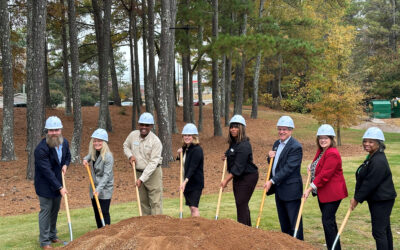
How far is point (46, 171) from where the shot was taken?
639 cm

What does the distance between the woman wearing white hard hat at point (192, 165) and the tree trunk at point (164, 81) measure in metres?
8.43

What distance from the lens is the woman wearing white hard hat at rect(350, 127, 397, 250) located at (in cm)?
545

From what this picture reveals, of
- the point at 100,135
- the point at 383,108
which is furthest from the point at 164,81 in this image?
the point at 383,108

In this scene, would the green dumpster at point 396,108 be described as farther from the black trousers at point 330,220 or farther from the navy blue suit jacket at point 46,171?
the navy blue suit jacket at point 46,171

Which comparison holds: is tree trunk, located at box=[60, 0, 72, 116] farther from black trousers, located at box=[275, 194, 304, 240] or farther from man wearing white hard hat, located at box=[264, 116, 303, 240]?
black trousers, located at box=[275, 194, 304, 240]

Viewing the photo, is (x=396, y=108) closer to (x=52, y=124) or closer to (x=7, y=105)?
(x=7, y=105)

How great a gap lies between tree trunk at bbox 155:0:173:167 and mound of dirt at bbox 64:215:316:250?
9712 mm

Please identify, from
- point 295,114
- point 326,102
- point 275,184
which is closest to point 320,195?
point 275,184

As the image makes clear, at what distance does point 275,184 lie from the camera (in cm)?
647

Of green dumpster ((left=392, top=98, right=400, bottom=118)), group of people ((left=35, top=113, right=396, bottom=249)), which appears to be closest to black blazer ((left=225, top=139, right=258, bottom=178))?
group of people ((left=35, top=113, right=396, bottom=249))

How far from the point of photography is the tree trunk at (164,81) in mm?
15180

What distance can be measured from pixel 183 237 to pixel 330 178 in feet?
7.12

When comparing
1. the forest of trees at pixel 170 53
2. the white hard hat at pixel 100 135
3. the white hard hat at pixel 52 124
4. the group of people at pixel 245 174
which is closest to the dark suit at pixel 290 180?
the group of people at pixel 245 174

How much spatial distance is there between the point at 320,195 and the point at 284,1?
25634mm
